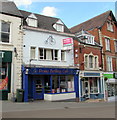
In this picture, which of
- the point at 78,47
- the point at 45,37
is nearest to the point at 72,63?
the point at 78,47

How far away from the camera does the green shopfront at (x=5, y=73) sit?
43.8 ft

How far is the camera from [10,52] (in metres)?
13.9

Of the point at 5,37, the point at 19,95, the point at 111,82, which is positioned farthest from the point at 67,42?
the point at 111,82

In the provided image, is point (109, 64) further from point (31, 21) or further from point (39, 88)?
point (31, 21)

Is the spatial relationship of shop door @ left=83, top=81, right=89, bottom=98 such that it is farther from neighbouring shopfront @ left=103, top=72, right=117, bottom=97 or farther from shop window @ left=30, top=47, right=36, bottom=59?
shop window @ left=30, top=47, right=36, bottom=59

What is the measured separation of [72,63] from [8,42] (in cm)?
740

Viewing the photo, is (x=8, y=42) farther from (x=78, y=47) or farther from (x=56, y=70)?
(x=78, y=47)

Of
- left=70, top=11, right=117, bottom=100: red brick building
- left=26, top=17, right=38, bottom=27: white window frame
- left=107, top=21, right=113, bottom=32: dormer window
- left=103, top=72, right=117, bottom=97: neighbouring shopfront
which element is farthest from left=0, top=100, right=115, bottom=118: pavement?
left=107, top=21, right=113, bottom=32: dormer window

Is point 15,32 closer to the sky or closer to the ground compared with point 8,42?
closer to the sky

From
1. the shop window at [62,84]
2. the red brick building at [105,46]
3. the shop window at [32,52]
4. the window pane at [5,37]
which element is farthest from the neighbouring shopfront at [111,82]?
the window pane at [5,37]

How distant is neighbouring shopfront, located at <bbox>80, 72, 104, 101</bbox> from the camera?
61.0 feet

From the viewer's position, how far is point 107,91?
21078 mm

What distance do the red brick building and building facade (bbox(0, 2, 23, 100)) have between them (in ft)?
23.2

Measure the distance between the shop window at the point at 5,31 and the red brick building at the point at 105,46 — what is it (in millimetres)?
7751
